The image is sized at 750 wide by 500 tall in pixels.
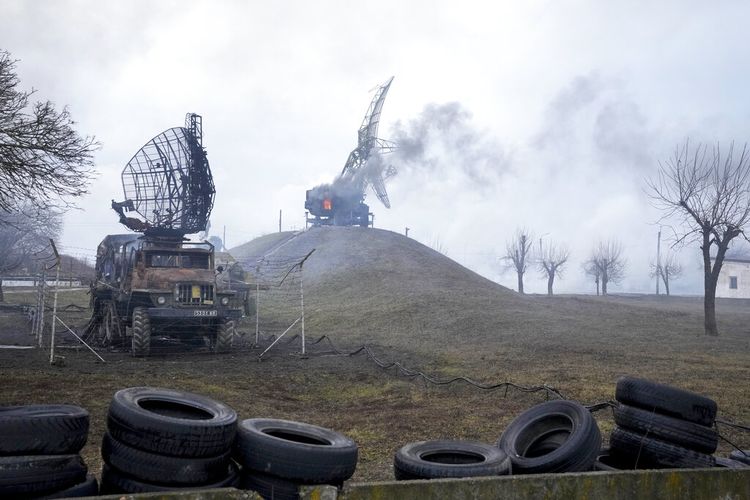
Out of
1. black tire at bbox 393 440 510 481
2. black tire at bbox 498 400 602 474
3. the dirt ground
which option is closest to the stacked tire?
black tire at bbox 498 400 602 474

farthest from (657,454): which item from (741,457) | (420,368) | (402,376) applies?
(420,368)

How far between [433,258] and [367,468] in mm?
46202

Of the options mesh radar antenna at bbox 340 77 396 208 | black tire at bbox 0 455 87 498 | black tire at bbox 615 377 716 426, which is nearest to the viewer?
black tire at bbox 0 455 87 498

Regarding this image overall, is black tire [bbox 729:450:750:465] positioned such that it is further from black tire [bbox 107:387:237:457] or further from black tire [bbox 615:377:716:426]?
black tire [bbox 107:387:237:457]

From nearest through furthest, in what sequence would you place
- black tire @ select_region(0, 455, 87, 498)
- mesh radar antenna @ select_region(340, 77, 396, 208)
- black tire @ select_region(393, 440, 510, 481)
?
black tire @ select_region(0, 455, 87, 498), black tire @ select_region(393, 440, 510, 481), mesh radar antenna @ select_region(340, 77, 396, 208)

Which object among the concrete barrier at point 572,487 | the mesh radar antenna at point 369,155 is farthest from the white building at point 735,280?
the concrete barrier at point 572,487

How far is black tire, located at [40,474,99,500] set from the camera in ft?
13.0

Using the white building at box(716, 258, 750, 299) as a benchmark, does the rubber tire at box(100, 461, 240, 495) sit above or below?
below

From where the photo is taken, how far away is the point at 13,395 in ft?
31.8

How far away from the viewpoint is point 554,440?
5.89 m

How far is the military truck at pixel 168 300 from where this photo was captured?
1567 centimetres

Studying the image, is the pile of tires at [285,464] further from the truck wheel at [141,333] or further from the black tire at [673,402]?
the truck wheel at [141,333]

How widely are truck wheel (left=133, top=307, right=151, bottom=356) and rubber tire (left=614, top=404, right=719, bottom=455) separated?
1246 cm

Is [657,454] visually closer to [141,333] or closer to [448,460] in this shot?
[448,460]
